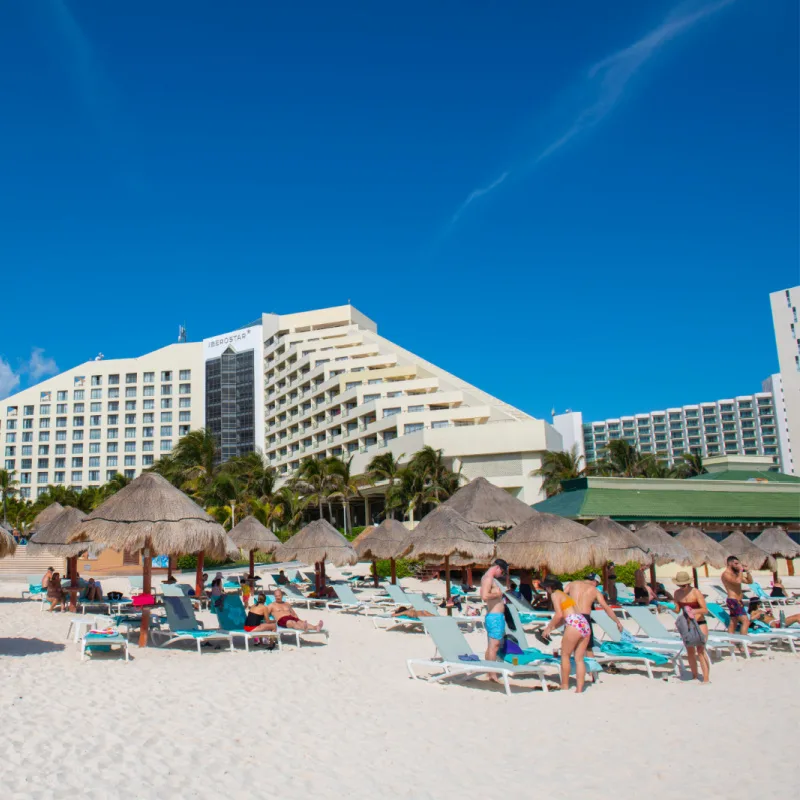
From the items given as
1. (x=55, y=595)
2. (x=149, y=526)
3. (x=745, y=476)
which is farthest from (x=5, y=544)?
(x=745, y=476)

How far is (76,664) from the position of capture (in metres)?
9.95

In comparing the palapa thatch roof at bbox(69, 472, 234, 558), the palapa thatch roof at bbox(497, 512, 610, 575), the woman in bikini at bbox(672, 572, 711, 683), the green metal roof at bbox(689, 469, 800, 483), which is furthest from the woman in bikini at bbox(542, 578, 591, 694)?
the green metal roof at bbox(689, 469, 800, 483)

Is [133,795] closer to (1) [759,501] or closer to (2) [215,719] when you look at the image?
(2) [215,719]

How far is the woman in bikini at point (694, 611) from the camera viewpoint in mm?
8992

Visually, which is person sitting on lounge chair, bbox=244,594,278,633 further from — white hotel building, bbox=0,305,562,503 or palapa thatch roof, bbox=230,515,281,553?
white hotel building, bbox=0,305,562,503

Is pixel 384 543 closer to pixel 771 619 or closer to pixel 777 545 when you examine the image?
pixel 771 619

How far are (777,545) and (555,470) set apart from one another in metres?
27.9

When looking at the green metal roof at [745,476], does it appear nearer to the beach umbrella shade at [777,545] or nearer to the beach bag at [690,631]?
the beach umbrella shade at [777,545]

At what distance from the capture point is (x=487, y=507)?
68.1ft

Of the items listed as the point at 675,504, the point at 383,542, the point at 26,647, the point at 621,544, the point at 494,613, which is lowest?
the point at 26,647

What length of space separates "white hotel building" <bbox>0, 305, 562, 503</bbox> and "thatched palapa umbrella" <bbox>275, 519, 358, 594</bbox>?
3346 cm

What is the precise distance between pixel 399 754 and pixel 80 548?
13052 mm

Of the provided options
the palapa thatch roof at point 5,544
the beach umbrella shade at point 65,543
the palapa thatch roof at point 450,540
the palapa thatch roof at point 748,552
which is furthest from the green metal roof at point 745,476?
the palapa thatch roof at point 5,544

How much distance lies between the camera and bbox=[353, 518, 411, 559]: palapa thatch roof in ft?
68.8
